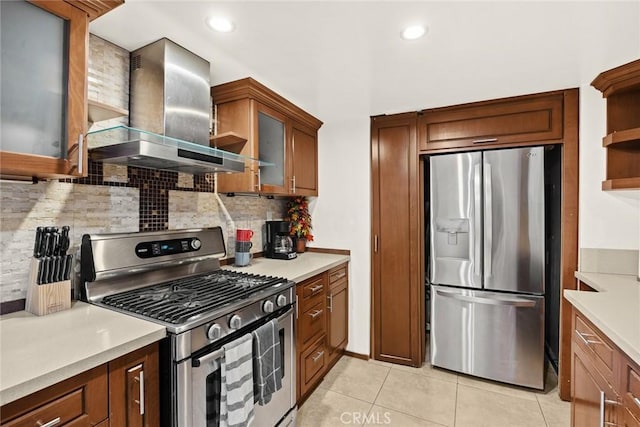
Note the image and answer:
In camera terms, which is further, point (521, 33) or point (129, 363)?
point (521, 33)

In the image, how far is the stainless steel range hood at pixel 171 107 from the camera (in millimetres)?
1489

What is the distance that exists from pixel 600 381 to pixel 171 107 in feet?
7.77

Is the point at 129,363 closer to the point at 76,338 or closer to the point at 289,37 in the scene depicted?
the point at 76,338

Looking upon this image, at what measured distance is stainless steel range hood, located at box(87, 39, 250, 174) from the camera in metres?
1.49

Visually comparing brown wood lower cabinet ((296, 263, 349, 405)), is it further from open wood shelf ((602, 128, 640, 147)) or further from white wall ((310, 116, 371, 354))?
open wood shelf ((602, 128, 640, 147))

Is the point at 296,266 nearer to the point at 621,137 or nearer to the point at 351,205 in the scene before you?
the point at 351,205

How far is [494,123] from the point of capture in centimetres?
240

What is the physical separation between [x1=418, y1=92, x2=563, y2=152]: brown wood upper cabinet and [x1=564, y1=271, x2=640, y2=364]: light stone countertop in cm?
102

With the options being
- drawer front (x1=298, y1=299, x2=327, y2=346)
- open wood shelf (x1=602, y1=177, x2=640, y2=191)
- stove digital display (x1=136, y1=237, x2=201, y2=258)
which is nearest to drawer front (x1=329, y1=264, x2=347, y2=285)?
drawer front (x1=298, y1=299, x2=327, y2=346)

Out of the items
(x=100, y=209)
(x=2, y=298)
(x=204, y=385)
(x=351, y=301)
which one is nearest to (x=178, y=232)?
(x=100, y=209)

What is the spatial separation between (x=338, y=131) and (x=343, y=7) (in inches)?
65.1

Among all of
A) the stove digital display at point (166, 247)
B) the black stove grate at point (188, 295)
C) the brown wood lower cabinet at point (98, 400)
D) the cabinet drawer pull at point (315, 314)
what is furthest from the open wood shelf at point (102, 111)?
the cabinet drawer pull at point (315, 314)

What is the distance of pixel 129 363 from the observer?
1.05 metres

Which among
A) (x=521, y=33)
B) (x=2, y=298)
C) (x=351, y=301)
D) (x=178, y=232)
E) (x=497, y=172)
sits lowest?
(x=351, y=301)
